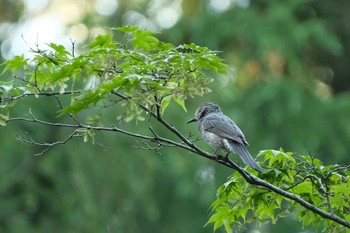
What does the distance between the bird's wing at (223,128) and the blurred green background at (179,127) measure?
16.9 feet

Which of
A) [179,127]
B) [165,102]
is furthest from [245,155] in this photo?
[179,127]

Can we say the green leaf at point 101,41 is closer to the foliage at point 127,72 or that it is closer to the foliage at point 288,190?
the foliage at point 127,72

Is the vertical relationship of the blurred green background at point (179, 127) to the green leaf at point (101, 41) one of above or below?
above

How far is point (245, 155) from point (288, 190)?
1.20ft

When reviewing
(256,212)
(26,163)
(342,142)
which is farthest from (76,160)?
(256,212)

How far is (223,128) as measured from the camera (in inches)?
239

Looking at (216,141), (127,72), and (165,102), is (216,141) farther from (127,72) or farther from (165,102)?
(127,72)

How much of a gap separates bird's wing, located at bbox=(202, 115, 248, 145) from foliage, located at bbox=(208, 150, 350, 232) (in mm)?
605

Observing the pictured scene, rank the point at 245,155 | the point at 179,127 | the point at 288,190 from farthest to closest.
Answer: the point at 179,127, the point at 245,155, the point at 288,190

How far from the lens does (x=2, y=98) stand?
502 centimetres

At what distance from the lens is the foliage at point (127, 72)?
→ 15.2ft

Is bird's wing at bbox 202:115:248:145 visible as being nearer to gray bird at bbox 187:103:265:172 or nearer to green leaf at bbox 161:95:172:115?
gray bird at bbox 187:103:265:172

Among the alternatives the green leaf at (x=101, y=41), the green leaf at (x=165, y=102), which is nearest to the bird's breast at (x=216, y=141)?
the green leaf at (x=165, y=102)

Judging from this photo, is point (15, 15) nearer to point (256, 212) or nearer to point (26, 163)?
point (26, 163)
